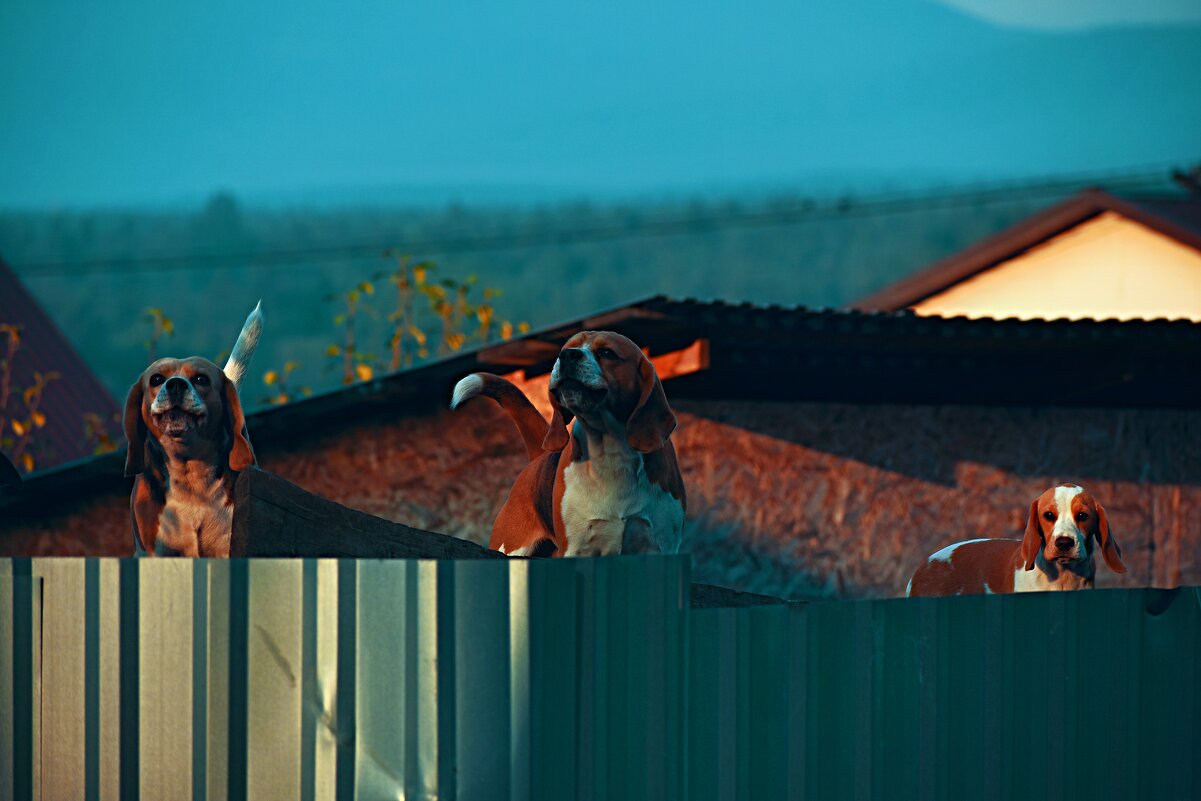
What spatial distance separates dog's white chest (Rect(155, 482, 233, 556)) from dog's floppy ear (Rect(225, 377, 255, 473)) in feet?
0.35

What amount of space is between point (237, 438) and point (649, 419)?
1535 millimetres

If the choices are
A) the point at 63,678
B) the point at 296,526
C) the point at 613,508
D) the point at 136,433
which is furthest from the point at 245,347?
the point at 63,678

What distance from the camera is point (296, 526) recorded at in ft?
12.8

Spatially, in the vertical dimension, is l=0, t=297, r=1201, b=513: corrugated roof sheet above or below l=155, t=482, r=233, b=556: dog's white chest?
above

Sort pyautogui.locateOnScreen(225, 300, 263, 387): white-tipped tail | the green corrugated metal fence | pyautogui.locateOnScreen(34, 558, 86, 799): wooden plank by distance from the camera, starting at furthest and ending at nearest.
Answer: pyautogui.locateOnScreen(225, 300, 263, 387): white-tipped tail
pyautogui.locateOnScreen(34, 558, 86, 799): wooden plank
the green corrugated metal fence

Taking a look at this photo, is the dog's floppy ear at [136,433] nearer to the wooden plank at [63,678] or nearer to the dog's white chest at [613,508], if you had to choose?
the dog's white chest at [613,508]

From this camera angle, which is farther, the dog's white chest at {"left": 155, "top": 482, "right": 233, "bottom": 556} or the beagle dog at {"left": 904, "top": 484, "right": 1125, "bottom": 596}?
the beagle dog at {"left": 904, "top": 484, "right": 1125, "bottom": 596}

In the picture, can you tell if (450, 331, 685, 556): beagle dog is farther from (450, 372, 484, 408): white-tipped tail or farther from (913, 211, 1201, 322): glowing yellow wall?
(913, 211, 1201, 322): glowing yellow wall

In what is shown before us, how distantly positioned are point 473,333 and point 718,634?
1255 centimetres

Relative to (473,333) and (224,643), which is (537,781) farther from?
(473,333)

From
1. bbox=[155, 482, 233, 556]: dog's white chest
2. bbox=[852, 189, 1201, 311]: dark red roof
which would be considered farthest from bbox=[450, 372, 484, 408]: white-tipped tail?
bbox=[852, 189, 1201, 311]: dark red roof

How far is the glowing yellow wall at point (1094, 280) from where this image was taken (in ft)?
54.6

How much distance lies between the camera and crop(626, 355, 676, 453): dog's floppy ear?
5605mm

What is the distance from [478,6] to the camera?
4296 inches
